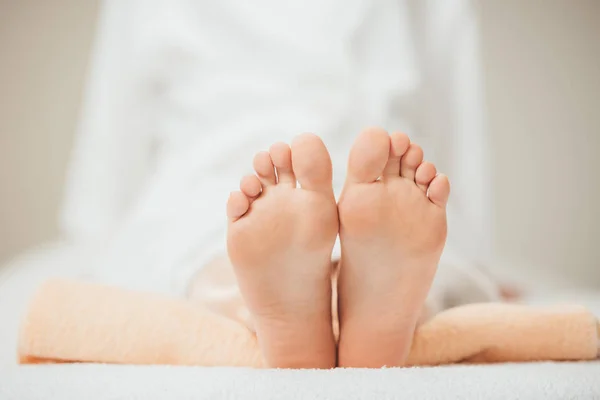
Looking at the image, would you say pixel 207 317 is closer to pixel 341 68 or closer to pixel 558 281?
pixel 341 68

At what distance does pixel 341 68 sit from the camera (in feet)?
3.19

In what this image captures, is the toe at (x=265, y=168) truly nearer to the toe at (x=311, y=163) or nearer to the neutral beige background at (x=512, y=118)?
the toe at (x=311, y=163)

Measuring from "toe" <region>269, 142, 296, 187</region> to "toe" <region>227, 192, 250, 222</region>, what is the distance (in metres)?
0.04

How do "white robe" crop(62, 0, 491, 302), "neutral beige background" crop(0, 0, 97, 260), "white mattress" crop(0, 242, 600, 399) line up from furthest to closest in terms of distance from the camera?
"neutral beige background" crop(0, 0, 97, 260) < "white robe" crop(62, 0, 491, 302) < "white mattress" crop(0, 242, 600, 399)

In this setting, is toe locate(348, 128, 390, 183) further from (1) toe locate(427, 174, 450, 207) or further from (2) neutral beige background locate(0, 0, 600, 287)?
(2) neutral beige background locate(0, 0, 600, 287)

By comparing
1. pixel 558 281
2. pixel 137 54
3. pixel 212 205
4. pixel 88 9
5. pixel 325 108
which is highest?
pixel 88 9

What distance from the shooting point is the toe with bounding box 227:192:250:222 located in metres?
0.55

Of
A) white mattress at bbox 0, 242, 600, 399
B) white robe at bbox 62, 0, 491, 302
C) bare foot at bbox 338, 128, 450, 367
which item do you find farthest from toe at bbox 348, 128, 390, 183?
white robe at bbox 62, 0, 491, 302

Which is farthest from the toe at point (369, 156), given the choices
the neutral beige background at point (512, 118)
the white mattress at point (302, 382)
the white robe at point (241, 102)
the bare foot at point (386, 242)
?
the neutral beige background at point (512, 118)

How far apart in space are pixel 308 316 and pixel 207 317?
12cm

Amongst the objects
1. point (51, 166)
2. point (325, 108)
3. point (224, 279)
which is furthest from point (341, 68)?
point (51, 166)

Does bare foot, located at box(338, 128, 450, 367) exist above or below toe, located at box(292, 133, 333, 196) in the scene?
below

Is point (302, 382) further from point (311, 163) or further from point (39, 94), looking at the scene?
point (39, 94)

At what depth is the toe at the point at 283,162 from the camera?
556mm
